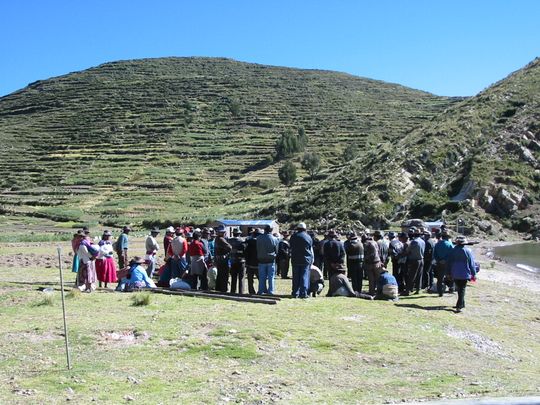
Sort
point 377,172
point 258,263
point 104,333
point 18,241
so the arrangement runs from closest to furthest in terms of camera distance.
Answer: point 104,333
point 258,263
point 18,241
point 377,172

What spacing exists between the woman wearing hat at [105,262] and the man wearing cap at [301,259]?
19.2 feet

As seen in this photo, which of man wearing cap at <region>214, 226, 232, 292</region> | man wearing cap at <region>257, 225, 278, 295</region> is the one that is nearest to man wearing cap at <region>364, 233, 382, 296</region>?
man wearing cap at <region>257, 225, 278, 295</region>

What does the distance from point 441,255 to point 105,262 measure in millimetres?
10213

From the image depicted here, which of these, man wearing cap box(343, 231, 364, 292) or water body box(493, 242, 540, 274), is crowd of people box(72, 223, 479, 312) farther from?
water body box(493, 242, 540, 274)

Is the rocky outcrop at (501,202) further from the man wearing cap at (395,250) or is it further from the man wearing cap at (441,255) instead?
the man wearing cap at (441,255)

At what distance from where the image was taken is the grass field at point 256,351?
9.37 meters

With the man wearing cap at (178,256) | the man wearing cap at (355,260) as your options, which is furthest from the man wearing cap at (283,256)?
the man wearing cap at (178,256)

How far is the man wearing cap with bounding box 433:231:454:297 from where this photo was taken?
18.6 m

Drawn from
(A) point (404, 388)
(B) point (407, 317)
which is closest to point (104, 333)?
(A) point (404, 388)

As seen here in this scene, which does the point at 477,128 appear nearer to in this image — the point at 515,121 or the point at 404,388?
the point at 515,121

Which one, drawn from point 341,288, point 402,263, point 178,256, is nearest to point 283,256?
point 402,263

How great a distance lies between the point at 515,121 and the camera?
70.1 meters

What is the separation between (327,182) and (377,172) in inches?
323

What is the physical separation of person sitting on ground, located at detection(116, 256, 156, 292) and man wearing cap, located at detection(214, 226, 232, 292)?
195 centimetres
